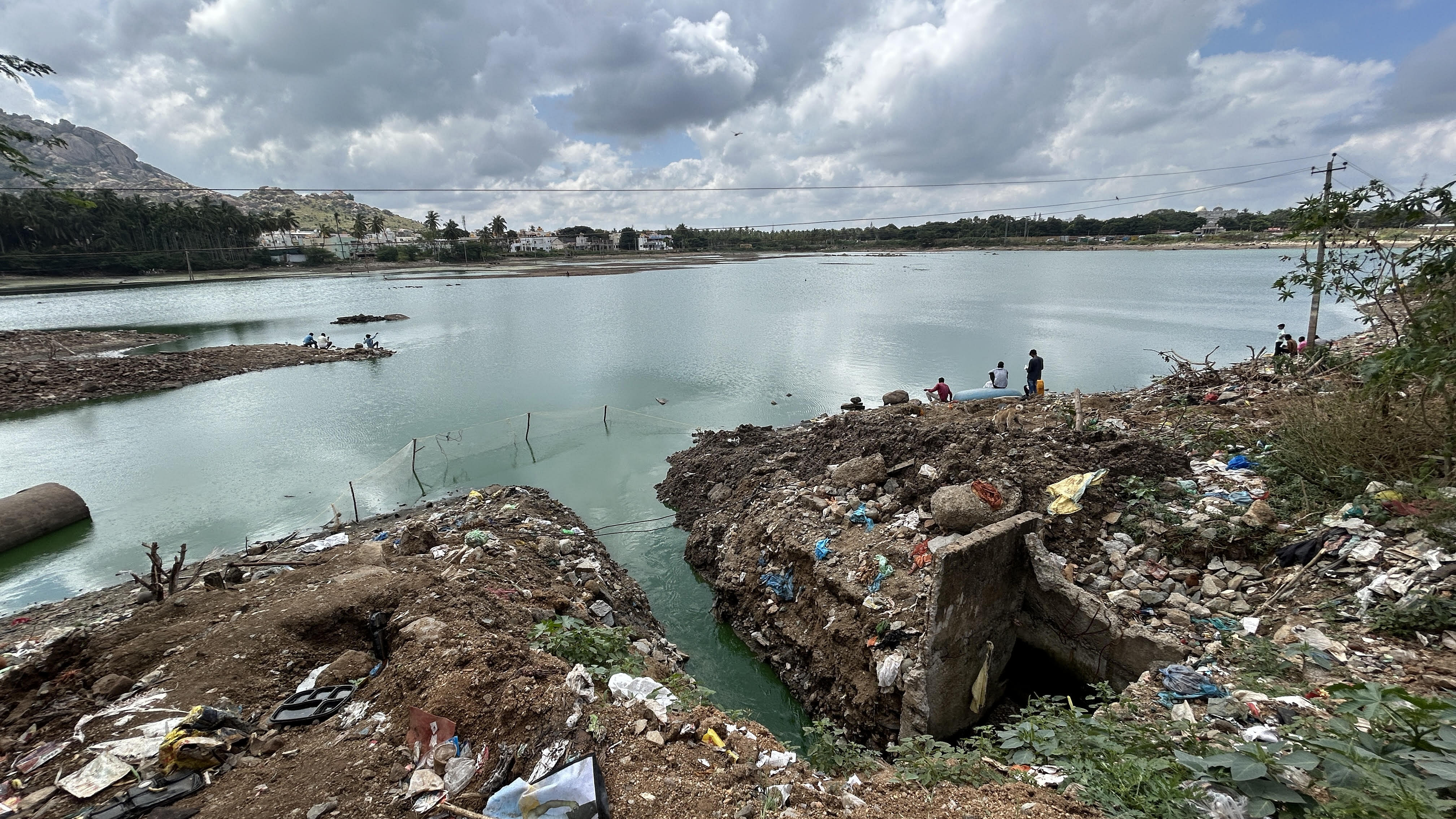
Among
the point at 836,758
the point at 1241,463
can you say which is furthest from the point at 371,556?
the point at 1241,463

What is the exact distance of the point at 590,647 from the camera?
5148 millimetres

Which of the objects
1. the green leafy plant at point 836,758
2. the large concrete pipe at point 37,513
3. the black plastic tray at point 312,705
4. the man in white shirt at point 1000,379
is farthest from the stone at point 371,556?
the man in white shirt at point 1000,379

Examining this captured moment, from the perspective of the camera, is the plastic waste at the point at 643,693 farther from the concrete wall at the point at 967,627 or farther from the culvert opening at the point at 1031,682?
the culvert opening at the point at 1031,682

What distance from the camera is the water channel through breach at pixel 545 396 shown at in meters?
10.7

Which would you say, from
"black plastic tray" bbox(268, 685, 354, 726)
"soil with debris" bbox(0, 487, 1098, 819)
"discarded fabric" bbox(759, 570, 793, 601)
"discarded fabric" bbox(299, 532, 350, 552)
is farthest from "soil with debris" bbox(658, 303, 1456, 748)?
"discarded fabric" bbox(299, 532, 350, 552)

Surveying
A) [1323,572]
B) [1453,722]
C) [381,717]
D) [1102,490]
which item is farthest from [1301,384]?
[381,717]

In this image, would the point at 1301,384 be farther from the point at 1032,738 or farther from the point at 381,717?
the point at 381,717

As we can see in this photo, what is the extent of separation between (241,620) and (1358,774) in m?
7.83

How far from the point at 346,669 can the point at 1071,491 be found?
7.82m

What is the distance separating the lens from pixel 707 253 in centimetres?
13788

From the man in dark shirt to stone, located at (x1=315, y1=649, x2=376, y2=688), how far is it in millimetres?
15446

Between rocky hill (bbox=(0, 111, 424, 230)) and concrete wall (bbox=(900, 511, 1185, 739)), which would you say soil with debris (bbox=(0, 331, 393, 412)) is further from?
rocky hill (bbox=(0, 111, 424, 230))

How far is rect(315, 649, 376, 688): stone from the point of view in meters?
4.82

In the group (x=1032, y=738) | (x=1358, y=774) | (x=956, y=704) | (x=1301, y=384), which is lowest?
(x=956, y=704)
